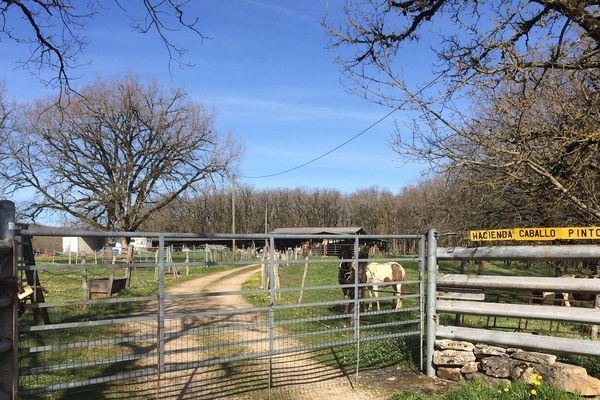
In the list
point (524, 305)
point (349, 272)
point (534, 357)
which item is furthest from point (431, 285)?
point (349, 272)


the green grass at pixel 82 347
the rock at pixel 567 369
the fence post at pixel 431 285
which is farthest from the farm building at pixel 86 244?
the rock at pixel 567 369

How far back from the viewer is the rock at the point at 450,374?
6668mm

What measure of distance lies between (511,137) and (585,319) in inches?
174

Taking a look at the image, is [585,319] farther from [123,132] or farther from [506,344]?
[123,132]

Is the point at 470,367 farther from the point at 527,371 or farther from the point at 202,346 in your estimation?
the point at 202,346

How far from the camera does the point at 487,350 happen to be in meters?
6.45

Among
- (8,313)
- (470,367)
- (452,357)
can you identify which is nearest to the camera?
(8,313)

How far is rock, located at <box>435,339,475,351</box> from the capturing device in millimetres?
6656

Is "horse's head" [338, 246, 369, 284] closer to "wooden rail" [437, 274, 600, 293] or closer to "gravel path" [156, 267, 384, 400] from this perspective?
"gravel path" [156, 267, 384, 400]

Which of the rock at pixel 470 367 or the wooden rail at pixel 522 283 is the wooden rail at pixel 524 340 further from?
the wooden rail at pixel 522 283

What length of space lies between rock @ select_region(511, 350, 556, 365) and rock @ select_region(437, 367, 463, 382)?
0.80 meters

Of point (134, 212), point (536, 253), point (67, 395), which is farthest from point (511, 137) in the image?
point (134, 212)

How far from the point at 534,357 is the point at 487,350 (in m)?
0.61

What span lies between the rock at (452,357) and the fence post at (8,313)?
5.08 m
